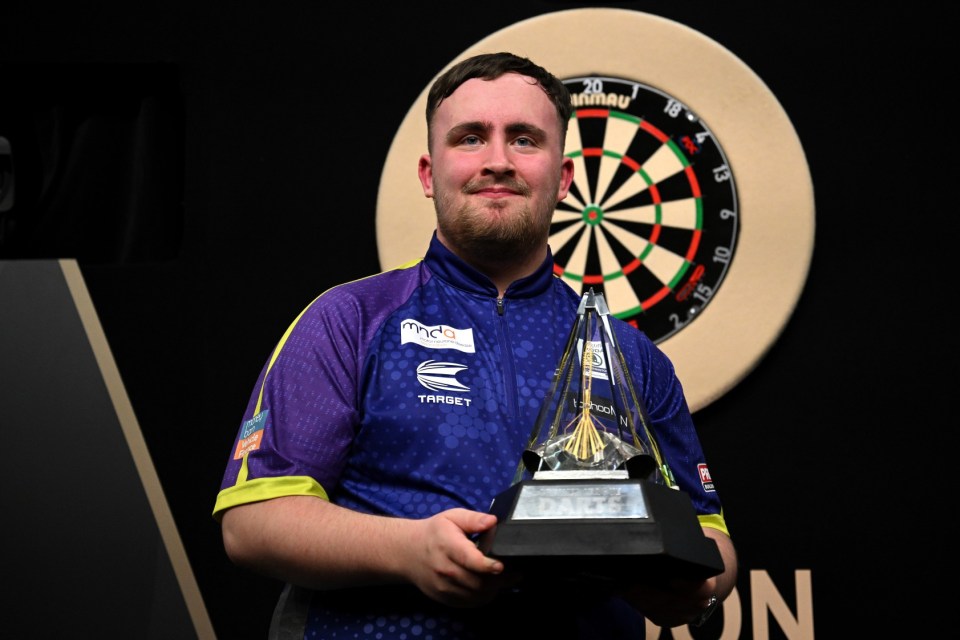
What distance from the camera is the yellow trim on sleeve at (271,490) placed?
4.32 ft

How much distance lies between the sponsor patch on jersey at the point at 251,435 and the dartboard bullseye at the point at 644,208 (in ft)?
3.31

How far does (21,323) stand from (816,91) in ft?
5.88

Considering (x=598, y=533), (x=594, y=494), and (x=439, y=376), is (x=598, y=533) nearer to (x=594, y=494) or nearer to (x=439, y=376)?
(x=594, y=494)

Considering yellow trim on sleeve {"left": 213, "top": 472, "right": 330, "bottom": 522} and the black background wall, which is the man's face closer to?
yellow trim on sleeve {"left": 213, "top": 472, "right": 330, "bottom": 522}

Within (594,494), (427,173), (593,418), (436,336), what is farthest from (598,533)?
(427,173)

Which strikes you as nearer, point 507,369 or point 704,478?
point 507,369

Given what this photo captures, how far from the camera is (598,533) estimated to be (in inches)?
42.4

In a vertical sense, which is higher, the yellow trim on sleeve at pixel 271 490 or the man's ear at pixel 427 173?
the man's ear at pixel 427 173

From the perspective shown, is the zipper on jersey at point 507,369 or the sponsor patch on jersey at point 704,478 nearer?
the zipper on jersey at point 507,369

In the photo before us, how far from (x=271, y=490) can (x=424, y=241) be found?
108 cm

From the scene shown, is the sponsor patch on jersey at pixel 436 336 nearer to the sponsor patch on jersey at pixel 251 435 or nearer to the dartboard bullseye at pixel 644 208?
the sponsor patch on jersey at pixel 251 435

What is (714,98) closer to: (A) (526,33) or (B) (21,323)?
(A) (526,33)

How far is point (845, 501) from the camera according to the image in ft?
7.29

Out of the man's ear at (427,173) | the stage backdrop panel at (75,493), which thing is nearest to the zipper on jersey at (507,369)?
the man's ear at (427,173)
